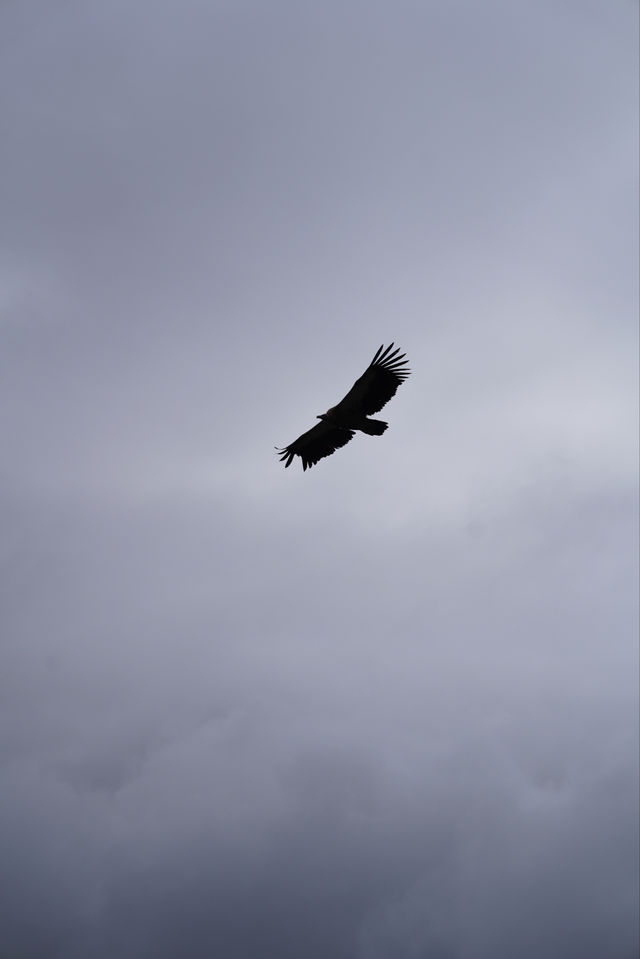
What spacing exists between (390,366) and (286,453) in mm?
6739

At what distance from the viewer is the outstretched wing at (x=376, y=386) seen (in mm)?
33625

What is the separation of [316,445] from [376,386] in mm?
4874

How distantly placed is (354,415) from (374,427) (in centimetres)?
95

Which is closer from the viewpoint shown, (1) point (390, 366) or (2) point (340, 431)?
(1) point (390, 366)

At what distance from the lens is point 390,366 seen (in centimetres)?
3372

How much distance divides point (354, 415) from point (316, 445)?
327 cm

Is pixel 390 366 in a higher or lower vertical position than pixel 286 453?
higher

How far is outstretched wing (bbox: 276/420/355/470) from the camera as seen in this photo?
37281 mm

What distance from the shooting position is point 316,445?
37.7 metres

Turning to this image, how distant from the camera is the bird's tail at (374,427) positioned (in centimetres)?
3481

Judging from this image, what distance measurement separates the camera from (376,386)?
34062 mm

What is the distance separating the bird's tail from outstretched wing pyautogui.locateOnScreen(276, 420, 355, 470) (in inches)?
87.4

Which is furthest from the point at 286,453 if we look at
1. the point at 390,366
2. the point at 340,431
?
the point at 390,366

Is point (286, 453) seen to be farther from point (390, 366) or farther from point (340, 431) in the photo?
point (390, 366)
